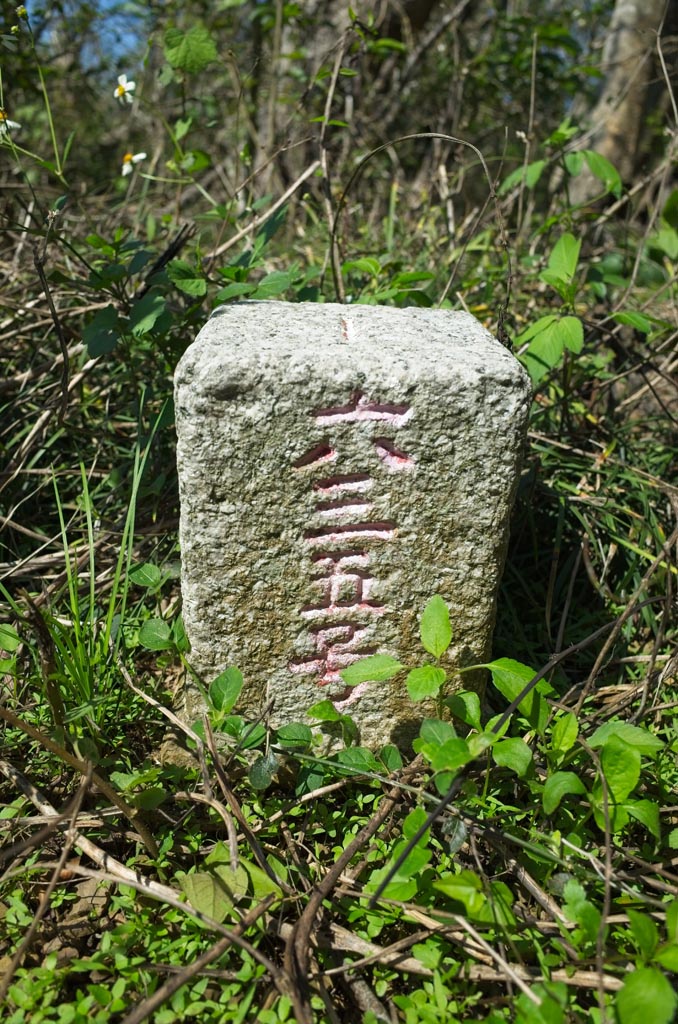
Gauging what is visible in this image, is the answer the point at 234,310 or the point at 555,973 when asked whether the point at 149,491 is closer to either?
the point at 234,310

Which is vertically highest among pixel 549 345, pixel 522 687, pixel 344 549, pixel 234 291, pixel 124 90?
pixel 124 90

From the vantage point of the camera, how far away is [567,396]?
2.13m

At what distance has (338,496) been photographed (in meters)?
1.32

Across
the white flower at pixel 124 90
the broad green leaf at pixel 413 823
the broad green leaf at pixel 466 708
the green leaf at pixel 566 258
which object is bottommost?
the broad green leaf at pixel 413 823

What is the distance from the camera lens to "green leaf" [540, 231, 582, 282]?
1866mm

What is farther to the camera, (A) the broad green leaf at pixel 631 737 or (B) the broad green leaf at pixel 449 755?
(A) the broad green leaf at pixel 631 737

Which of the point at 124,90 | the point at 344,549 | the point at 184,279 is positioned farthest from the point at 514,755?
Answer: the point at 124,90

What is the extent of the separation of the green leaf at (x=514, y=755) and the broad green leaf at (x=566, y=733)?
8cm

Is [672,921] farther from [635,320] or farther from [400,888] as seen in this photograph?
[635,320]

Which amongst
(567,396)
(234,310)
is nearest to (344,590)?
(234,310)

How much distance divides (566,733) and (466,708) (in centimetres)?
16

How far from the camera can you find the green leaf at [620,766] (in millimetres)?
1188

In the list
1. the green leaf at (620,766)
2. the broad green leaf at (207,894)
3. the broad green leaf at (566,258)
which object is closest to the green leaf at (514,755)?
the green leaf at (620,766)

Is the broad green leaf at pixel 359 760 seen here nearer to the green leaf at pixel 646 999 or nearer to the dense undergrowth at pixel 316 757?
the dense undergrowth at pixel 316 757
